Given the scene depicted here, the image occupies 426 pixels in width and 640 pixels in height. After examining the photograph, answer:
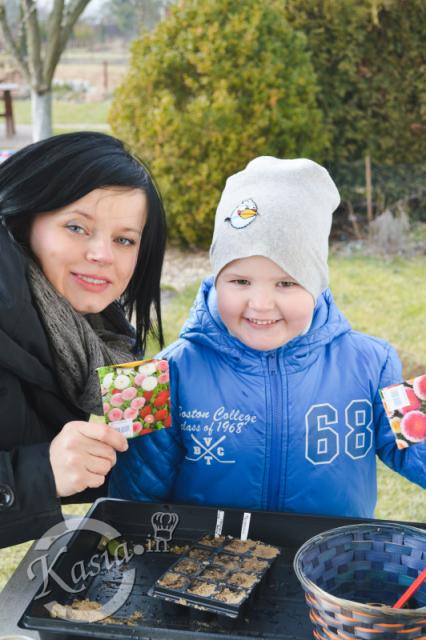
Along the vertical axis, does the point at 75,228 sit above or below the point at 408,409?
above

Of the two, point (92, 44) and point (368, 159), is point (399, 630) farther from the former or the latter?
point (92, 44)

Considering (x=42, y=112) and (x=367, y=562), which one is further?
(x=42, y=112)

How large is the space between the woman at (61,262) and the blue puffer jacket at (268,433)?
8.0 inches

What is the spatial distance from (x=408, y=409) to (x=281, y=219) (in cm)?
44

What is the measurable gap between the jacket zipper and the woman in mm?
381

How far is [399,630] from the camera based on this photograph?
100cm

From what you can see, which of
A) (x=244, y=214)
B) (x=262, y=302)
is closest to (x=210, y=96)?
(x=244, y=214)

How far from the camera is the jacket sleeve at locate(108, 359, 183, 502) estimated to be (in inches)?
61.9

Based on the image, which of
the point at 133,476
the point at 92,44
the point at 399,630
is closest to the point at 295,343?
the point at 133,476

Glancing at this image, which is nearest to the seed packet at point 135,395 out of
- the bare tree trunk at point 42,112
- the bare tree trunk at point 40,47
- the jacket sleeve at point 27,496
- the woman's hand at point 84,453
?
A: the woman's hand at point 84,453

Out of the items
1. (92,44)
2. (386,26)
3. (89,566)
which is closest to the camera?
(89,566)

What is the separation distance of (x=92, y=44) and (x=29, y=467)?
2998 centimetres

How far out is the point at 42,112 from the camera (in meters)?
6.43

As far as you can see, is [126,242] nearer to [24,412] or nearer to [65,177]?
[65,177]
